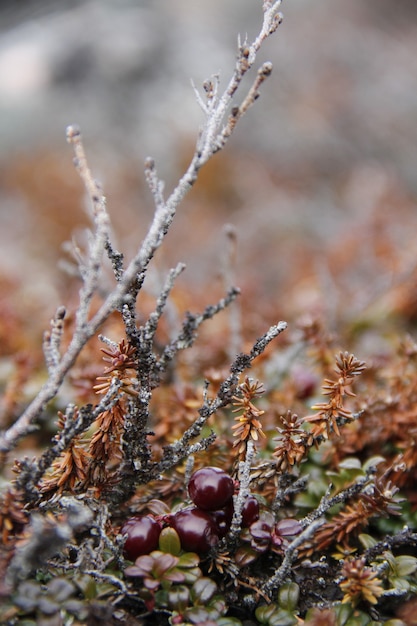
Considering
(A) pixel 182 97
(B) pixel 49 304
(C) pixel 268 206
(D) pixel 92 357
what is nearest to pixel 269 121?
(A) pixel 182 97

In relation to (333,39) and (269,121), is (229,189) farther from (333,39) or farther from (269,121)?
(333,39)

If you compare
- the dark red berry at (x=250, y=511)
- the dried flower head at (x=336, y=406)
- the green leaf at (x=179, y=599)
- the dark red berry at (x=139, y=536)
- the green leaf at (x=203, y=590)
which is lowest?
the green leaf at (x=179, y=599)

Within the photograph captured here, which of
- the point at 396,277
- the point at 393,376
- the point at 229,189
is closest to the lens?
the point at 393,376

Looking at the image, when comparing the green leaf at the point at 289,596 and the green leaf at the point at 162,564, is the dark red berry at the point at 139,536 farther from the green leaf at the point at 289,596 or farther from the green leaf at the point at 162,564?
the green leaf at the point at 289,596

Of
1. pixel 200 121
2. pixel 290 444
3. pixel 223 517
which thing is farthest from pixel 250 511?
pixel 200 121

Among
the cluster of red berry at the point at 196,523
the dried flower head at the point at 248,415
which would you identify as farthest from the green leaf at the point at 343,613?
the dried flower head at the point at 248,415

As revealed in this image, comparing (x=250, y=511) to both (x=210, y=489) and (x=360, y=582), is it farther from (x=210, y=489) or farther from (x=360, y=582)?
(x=360, y=582)
